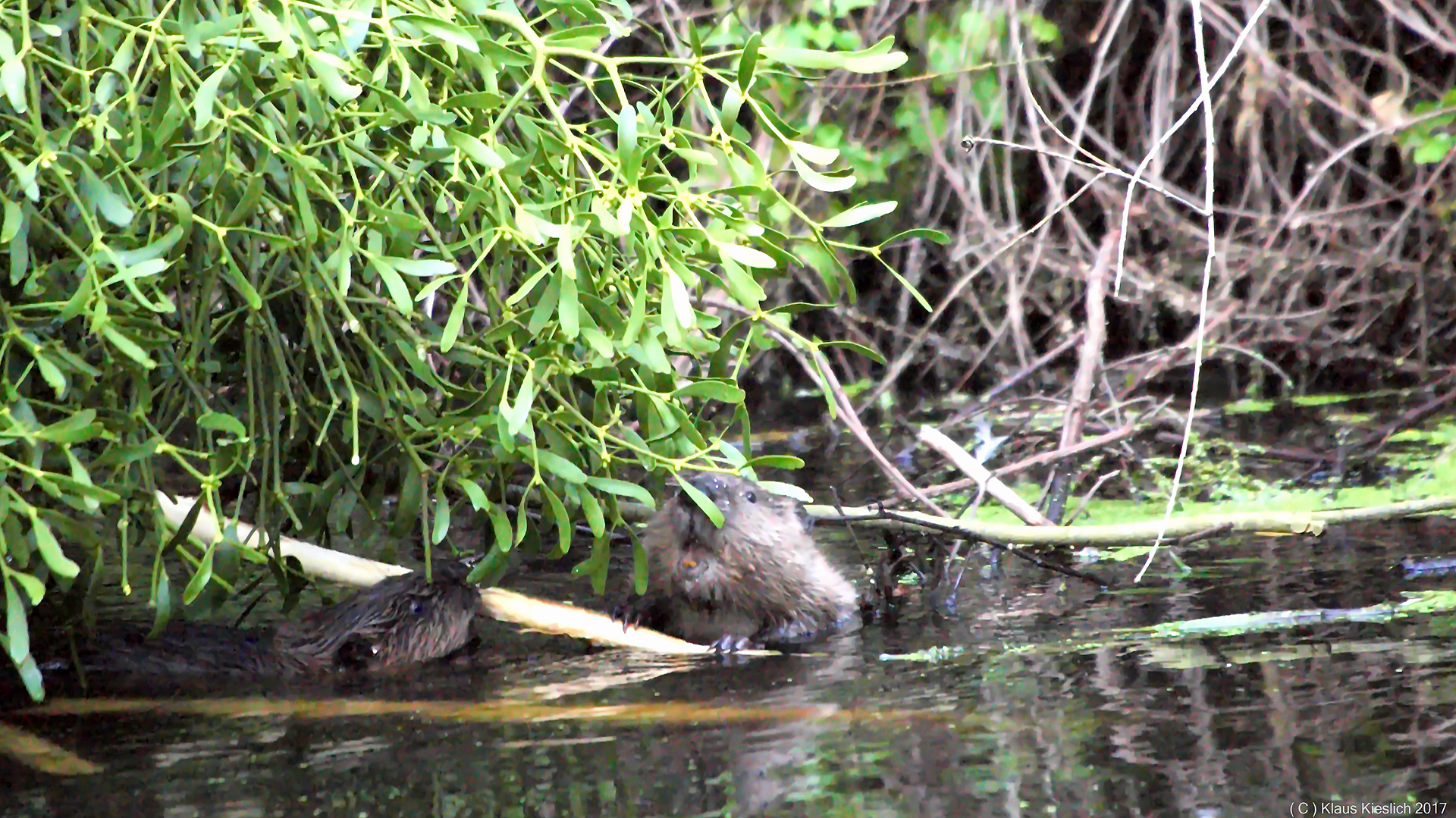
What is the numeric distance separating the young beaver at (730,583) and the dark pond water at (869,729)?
0.83 ft

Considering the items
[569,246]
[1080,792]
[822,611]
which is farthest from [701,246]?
[822,611]

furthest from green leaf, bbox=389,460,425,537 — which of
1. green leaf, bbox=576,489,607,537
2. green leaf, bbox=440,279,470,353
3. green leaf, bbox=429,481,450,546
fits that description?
green leaf, bbox=440,279,470,353

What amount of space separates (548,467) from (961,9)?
4.39 metres

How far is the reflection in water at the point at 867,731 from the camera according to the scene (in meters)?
2.26

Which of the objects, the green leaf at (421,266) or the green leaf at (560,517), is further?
the green leaf at (560,517)

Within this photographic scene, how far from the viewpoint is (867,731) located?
8.61 feet

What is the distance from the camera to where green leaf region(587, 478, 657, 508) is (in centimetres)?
276

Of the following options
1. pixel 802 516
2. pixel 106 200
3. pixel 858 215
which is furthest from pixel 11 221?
pixel 802 516

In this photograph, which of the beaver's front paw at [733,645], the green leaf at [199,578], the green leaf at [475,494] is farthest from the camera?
the beaver's front paw at [733,645]

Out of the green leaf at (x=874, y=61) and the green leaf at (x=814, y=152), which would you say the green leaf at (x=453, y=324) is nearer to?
the green leaf at (x=814, y=152)

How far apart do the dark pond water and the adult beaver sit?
0.50ft

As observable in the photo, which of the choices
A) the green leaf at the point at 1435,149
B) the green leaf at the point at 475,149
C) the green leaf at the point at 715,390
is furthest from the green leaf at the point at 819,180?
the green leaf at the point at 1435,149

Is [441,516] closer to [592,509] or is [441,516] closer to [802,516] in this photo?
[592,509]

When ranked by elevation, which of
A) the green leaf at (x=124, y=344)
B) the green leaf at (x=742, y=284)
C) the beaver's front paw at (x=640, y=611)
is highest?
the green leaf at (x=742, y=284)
